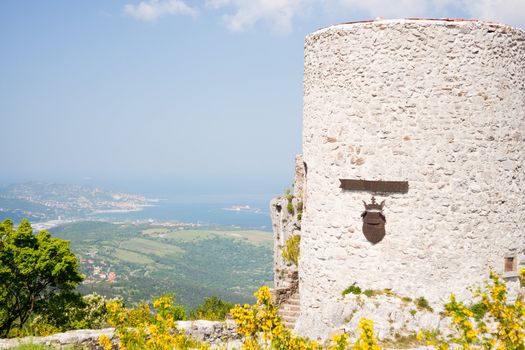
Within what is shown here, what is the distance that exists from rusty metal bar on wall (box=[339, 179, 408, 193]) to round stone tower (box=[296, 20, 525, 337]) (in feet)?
0.08

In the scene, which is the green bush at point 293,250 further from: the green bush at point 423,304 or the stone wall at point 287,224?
the green bush at point 423,304

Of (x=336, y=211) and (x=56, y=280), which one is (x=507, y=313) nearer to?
(x=336, y=211)

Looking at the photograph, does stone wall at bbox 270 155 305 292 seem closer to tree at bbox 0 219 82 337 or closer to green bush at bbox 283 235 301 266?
green bush at bbox 283 235 301 266

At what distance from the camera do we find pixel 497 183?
1105cm

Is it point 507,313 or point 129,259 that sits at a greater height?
point 507,313

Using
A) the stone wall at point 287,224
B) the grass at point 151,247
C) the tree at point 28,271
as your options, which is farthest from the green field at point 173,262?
the stone wall at point 287,224

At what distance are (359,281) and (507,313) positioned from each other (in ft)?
17.9

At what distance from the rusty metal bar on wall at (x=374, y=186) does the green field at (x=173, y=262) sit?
7205cm

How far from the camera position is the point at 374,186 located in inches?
441

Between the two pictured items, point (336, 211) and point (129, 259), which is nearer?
point (336, 211)

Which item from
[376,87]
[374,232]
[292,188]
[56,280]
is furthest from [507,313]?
[56,280]

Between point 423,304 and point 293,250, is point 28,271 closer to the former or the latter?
point 293,250

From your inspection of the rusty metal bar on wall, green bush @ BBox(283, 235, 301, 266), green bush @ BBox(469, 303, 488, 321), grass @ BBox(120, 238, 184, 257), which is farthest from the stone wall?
grass @ BBox(120, 238, 184, 257)

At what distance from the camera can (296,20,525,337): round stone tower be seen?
10.7 metres
